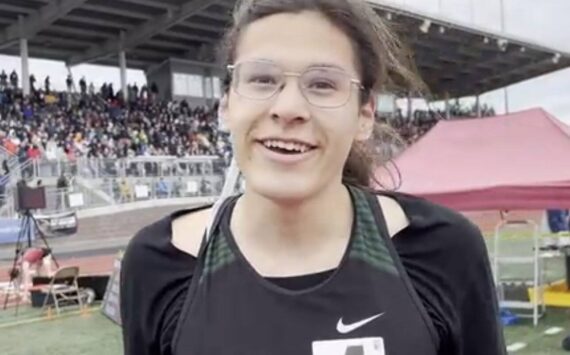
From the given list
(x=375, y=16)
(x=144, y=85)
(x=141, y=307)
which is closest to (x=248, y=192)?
(x=141, y=307)

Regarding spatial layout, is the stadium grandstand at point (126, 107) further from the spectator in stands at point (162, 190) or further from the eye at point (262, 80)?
the eye at point (262, 80)

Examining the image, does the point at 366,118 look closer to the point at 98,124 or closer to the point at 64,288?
the point at 64,288

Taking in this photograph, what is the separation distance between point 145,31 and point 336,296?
104 ft

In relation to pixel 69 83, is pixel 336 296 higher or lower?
lower

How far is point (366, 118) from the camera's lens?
1341 millimetres

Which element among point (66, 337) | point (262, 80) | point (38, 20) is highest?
point (38, 20)

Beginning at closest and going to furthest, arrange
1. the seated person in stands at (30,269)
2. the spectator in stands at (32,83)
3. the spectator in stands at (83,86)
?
the seated person in stands at (30,269) < the spectator in stands at (32,83) < the spectator in stands at (83,86)

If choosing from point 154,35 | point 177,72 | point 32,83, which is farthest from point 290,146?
point 177,72

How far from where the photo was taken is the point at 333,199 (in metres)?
1.32

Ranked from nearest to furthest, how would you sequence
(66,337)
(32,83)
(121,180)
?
(66,337)
(121,180)
(32,83)

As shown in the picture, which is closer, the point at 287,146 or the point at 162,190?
the point at 287,146

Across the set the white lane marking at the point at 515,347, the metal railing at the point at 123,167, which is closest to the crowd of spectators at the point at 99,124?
the metal railing at the point at 123,167

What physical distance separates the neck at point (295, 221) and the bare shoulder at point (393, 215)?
0.21 ft

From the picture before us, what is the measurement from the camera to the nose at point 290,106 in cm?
120
